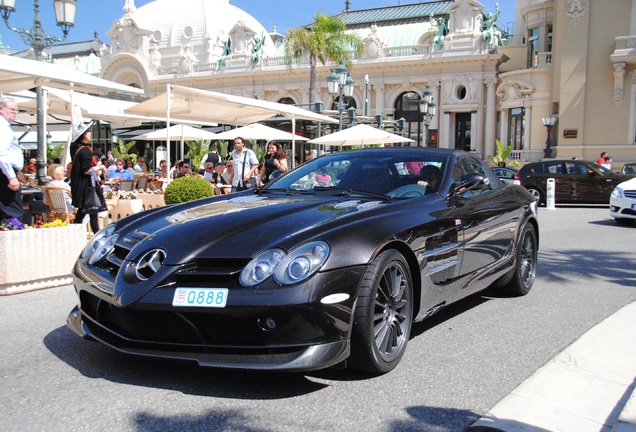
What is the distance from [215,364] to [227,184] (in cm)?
1113

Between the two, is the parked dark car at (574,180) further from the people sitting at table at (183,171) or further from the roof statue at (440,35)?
the roof statue at (440,35)

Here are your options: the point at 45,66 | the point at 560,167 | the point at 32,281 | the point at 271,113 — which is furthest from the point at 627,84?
the point at 32,281

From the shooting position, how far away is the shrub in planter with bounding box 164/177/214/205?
10223 mm

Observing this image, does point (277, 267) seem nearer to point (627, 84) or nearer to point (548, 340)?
point (548, 340)

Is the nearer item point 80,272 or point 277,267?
point 277,267

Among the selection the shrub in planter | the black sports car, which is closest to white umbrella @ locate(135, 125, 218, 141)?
the shrub in planter

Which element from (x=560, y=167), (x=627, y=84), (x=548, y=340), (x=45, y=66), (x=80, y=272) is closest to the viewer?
(x=80, y=272)

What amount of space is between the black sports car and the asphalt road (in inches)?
9.2

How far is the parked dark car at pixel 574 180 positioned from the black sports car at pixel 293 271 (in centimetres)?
1561

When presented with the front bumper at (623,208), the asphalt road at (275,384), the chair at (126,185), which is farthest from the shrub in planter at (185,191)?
the front bumper at (623,208)

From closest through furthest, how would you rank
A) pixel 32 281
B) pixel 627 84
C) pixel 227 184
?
pixel 32 281
pixel 227 184
pixel 627 84

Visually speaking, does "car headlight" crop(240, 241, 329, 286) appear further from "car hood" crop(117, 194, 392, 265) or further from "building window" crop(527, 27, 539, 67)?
"building window" crop(527, 27, 539, 67)

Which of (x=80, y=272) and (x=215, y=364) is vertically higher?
(x=80, y=272)

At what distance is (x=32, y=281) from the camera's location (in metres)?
6.14
